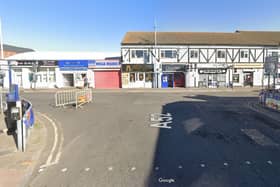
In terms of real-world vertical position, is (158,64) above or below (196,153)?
above

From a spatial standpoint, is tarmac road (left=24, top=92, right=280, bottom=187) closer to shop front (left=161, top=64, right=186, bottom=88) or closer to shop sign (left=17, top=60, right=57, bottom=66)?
shop front (left=161, top=64, right=186, bottom=88)

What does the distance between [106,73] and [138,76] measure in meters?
4.79

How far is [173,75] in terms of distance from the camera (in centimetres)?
3033

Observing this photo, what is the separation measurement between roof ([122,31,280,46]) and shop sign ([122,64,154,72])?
307 centimetres

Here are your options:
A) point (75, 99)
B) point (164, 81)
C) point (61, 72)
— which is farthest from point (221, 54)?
point (61, 72)

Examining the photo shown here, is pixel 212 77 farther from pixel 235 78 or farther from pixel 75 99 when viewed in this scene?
pixel 75 99

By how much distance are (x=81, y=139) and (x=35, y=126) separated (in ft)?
9.09

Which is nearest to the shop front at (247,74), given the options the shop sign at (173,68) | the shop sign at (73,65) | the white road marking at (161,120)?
the shop sign at (173,68)

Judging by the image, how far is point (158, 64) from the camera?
29.7m

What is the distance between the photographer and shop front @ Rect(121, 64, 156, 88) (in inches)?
1171

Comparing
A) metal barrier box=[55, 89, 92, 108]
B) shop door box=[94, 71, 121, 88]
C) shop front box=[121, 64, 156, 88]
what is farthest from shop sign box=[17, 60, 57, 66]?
metal barrier box=[55, 89, 92, 108]

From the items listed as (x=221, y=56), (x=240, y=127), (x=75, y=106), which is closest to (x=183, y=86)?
(x=221, y=56)

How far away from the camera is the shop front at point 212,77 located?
30.3 m

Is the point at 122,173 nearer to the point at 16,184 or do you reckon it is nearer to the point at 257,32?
the point at 16,184
